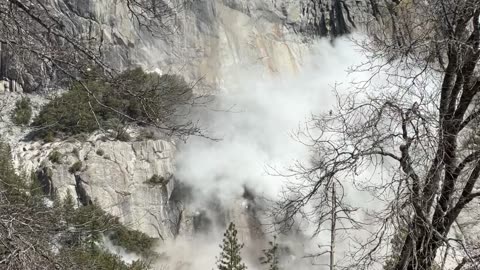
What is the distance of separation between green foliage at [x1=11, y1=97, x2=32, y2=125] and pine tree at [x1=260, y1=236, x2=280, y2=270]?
12702 mm

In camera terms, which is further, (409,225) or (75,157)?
(75,157)

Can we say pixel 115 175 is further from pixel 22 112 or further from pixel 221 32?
pixel 221 32

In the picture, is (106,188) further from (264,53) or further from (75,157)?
(264,53)

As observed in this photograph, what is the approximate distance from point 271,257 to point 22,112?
44.2 feet

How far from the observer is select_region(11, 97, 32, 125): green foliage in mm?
24156

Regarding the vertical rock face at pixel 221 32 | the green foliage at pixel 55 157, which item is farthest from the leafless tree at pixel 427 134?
the vertical rock face at pixel 221 32

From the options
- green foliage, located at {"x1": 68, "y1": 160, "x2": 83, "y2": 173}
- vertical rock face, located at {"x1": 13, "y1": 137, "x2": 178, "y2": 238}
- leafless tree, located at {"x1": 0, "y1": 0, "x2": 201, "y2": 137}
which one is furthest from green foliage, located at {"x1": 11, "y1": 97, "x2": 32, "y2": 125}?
leafless tree, located at {"x1": 0, "y1": 0, "x2": 201, "y2": 137}

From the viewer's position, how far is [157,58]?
28578 mm

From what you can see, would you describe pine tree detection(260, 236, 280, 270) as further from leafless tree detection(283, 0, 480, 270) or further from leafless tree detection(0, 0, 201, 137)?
leafless tree detection(0, 0, 201, 137)

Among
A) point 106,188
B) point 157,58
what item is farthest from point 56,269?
point 157,58

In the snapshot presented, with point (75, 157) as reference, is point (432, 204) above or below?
below

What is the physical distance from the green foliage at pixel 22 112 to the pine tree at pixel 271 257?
41.7ft

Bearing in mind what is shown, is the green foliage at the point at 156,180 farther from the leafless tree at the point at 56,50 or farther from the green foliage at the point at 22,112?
the leafless tree at the point at 56,50

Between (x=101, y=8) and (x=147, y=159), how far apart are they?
30.9ft
